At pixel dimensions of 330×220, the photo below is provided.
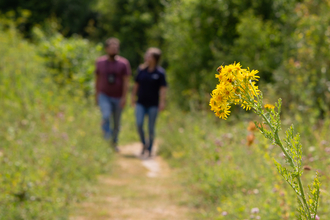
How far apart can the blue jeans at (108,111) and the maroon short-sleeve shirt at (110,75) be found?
0.10 metres

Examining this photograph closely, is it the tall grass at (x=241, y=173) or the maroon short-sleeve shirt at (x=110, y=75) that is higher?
the maroon short-sleeve shirt at (x=110, y=75)

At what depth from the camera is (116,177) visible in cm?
534

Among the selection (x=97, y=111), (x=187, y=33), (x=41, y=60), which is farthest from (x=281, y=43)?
(x=41, y=60)

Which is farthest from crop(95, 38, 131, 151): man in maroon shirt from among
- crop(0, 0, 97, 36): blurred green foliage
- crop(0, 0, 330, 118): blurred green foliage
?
crop(0, 0, 97, 36): blurred green foliage

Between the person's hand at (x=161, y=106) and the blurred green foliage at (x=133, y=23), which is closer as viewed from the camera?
the person's hand at (x=161, y=106)

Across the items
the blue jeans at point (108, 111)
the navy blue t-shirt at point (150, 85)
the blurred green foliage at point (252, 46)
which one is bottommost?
the blue jeans at point (108, 111)

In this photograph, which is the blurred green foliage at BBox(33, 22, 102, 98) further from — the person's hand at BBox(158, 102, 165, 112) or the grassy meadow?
the person's hand at BBox(158, 102, 165, 112)

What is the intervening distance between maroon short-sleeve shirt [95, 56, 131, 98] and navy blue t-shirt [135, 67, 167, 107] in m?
0.34

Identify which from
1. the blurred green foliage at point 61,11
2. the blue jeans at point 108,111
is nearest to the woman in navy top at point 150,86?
the blue jeans at point 108,111

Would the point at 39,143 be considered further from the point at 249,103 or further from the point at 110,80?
the point at 249,103

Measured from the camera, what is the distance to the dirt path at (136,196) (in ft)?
12.1

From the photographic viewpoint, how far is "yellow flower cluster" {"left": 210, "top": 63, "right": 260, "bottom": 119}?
4.94 feet

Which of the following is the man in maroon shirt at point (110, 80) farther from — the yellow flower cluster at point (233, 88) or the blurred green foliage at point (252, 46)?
the yellow flower cluster at point (233, 88)

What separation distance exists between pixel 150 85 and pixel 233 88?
17.0 ft
